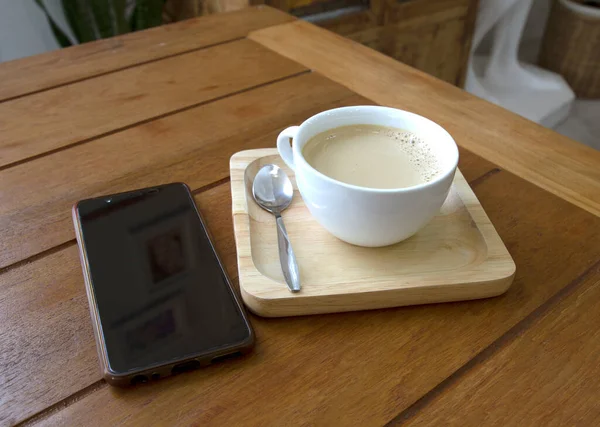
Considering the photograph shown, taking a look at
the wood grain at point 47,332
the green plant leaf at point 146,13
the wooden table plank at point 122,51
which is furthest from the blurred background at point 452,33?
Result: the wood grain at point 47,332

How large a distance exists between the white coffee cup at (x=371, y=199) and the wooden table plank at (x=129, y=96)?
0.29m

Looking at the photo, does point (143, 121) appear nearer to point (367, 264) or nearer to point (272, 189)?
point (272, 189)

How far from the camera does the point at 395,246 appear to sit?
1.55 feet

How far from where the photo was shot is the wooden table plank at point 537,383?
364 millimetres

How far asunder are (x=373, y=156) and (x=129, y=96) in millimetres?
384

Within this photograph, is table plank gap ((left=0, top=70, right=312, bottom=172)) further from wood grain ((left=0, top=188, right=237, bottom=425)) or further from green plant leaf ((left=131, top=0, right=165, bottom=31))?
green plant leaf ((left=131, top=0, right=165, bottom=31))

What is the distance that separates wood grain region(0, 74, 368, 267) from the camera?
1.69 feet

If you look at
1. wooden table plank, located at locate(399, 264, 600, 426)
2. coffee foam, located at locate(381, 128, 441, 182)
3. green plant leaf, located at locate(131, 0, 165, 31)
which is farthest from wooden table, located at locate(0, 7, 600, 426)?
green plant leaf, located at locate(131, 0, 165, 31)

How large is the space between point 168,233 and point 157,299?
7cm

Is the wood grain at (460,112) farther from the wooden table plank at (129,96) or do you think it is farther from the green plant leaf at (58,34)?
the green plant leaf at (58,34)

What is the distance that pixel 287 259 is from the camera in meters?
0.45

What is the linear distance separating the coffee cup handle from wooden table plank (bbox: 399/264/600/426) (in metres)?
0.22

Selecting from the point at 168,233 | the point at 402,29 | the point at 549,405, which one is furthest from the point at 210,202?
the point at 402,29

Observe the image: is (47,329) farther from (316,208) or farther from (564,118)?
(564,118)
